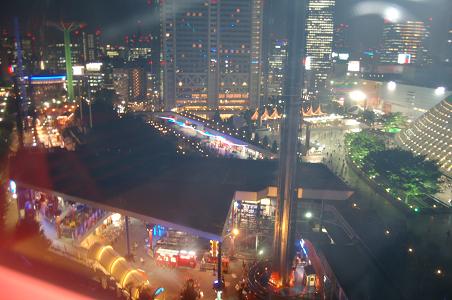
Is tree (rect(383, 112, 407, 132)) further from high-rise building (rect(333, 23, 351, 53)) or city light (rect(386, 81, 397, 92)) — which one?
high-rise building (rect(333, 23, 351, 53))

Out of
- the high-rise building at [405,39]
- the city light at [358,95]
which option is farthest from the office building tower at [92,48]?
the high-rise building at [405,39]

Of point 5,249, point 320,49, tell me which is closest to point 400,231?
point 5,249

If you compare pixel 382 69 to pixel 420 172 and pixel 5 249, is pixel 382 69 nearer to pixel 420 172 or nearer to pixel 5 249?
pixel 420 172

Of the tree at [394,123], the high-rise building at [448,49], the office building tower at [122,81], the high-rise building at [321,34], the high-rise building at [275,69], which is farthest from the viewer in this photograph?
the high-rise building at [321,34]

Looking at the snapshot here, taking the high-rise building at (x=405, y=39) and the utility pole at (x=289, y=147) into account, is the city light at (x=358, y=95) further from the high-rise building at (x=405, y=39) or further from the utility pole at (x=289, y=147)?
the utility pole at (x=289, y=147)

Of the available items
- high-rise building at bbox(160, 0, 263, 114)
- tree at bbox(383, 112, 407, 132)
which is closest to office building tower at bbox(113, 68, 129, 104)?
high-rise building at bbox(160, 0, 263, 114)

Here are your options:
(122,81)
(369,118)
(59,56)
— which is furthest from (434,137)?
(59,56)

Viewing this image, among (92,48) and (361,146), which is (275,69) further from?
(361,146)
